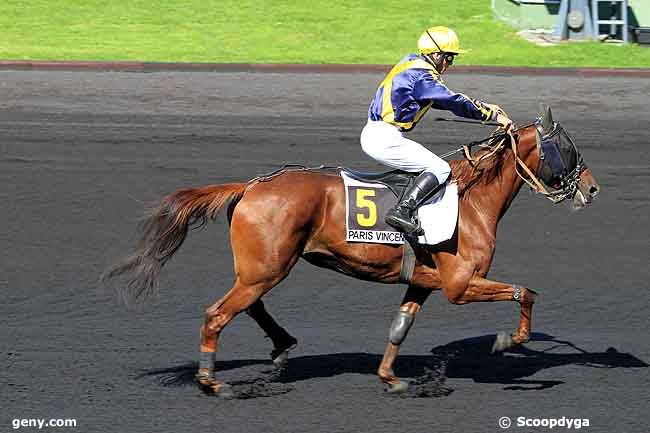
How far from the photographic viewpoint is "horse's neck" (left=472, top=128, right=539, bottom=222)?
7.85 m

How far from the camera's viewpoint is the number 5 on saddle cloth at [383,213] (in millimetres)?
7598

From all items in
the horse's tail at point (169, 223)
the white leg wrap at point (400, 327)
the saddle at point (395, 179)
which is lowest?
the white leg wrap at point (400, 327)

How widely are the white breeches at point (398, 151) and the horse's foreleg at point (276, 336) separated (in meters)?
1.36

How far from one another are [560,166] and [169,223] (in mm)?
2744

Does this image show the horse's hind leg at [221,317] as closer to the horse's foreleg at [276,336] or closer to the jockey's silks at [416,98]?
the horse's foreleg at [276,336]

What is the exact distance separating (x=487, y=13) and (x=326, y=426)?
20390 mm

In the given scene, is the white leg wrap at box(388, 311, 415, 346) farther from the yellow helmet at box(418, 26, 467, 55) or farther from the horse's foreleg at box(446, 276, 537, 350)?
the yellow helmet at box(418, 26, 467, 55)

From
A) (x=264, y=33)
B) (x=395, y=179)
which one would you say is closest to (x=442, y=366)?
(x=395, y=179)

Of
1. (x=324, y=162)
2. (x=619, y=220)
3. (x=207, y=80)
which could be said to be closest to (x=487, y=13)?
(x=207, y=80)

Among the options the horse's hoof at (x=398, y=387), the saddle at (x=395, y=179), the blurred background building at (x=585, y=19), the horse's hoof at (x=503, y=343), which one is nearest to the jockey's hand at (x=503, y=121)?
the saddle at (x=395, y=179)

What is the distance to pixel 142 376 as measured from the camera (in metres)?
7.78

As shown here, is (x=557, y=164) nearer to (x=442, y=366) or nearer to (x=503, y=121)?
(x=503, y=121)

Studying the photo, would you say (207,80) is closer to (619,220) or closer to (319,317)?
(619,220)

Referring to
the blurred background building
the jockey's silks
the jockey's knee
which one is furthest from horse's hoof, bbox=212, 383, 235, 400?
the blurred background building
